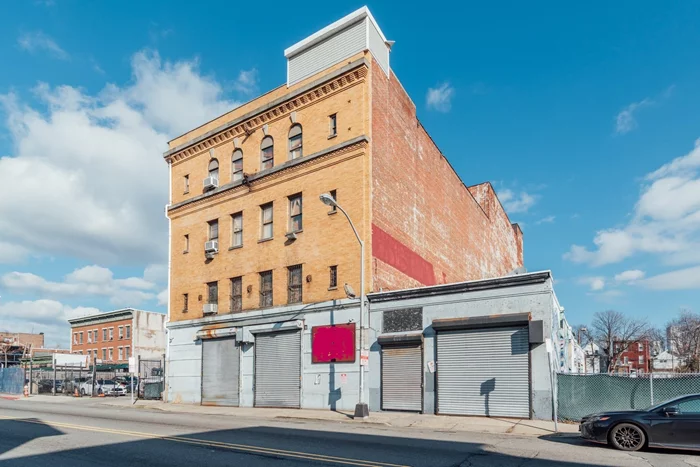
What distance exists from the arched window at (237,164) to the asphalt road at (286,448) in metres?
16.1

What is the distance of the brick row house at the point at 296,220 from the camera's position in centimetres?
2519

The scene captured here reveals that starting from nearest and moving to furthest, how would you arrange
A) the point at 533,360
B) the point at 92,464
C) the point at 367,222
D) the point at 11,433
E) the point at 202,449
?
1. the point at 92,464
2. the point at 202,449
3. the point at 11,433
4. the point at 533,360
5. the point at 367,222

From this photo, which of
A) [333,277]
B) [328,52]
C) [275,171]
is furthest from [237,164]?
[333,277]

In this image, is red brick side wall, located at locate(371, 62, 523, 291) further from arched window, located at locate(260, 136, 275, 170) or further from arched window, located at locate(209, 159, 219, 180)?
arched window, located at locate(209, 159, 219, 180)

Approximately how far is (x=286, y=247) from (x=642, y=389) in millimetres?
16238

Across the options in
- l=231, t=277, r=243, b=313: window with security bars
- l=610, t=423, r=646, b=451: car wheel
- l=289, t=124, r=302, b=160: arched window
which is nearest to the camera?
l=610, t=423, r=646, b=451: car wheel

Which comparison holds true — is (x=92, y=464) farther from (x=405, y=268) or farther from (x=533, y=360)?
(x=405, y=268)

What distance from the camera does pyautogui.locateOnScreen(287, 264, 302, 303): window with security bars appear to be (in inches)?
1048

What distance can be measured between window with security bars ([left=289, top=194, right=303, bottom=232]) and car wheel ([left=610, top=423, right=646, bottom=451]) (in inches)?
687

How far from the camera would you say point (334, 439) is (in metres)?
13.9

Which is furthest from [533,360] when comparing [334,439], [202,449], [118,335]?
[118,335]

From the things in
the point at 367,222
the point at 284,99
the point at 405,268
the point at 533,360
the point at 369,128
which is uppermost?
the point at 284,99

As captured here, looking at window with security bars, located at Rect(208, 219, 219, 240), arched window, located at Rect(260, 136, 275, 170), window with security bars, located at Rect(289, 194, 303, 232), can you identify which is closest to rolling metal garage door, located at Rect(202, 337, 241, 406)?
window with security bars, located at Rect(208, 219, 219, 240)

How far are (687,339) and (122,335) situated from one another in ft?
281
